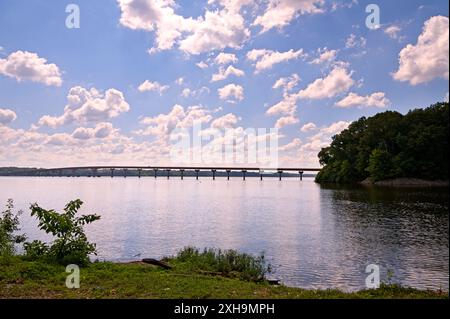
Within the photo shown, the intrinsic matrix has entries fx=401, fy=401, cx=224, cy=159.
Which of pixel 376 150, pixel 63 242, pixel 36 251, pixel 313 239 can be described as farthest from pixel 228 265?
pixel 376 150

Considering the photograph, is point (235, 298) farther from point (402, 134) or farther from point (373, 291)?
point (402, 134)

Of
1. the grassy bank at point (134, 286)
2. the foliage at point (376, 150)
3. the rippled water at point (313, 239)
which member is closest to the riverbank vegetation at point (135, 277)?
the grassy bank at point (134, 286)

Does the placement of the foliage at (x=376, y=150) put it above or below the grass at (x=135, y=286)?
above

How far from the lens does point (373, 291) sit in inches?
667

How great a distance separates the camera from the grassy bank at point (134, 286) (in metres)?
15.6

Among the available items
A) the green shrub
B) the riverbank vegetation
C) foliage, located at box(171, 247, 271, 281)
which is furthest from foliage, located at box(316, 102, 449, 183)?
the green shrub

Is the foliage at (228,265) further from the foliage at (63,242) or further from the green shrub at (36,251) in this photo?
the green shrub at (36,251)

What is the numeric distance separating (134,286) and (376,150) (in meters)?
126

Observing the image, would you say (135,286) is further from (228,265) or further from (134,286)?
(228,265)

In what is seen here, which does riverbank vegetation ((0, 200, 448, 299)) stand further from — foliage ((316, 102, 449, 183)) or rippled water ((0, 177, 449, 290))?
foliage ((316, 102, 449, 183))

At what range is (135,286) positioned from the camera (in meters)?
17.0

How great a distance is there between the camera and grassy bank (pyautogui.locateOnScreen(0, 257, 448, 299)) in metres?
15.6
